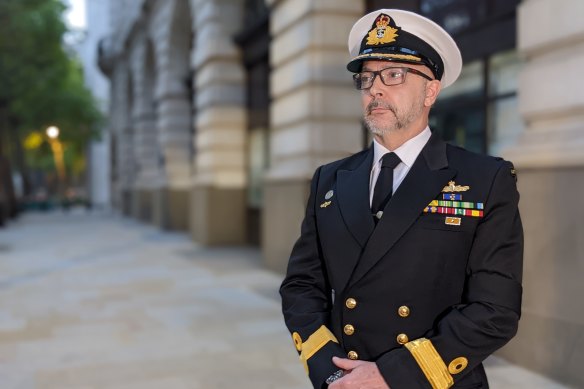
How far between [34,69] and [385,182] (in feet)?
92.3

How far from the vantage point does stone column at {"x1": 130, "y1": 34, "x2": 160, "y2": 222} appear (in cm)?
2188

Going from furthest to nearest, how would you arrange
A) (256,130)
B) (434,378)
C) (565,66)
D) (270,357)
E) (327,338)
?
(256,130)
(270,357)
(565,66)
(327,338)
(434,378)

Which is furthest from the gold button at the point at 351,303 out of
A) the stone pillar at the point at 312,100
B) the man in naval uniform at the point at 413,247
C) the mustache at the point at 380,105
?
the stone pillar at the point at 312,100

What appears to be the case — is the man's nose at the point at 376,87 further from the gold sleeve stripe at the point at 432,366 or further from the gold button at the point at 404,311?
the gold sleeve stripe at the point at 432,366

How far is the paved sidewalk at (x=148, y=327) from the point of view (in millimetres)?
4668

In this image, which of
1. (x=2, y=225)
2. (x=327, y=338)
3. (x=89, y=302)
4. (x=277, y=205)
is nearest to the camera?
(x=327, y=338)

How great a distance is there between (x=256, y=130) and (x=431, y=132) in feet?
37.0

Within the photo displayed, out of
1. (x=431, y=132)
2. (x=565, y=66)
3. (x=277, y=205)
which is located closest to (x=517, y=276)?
(x=431, y=132)

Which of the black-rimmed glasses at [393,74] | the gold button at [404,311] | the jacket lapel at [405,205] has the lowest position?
the gold button at [404,311]

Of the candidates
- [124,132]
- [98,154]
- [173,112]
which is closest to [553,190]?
[173,112]

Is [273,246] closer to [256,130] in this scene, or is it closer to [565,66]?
[256,130]

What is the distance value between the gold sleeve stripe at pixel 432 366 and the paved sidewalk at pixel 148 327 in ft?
9.29

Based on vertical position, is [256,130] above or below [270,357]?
above

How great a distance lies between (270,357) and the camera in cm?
519
